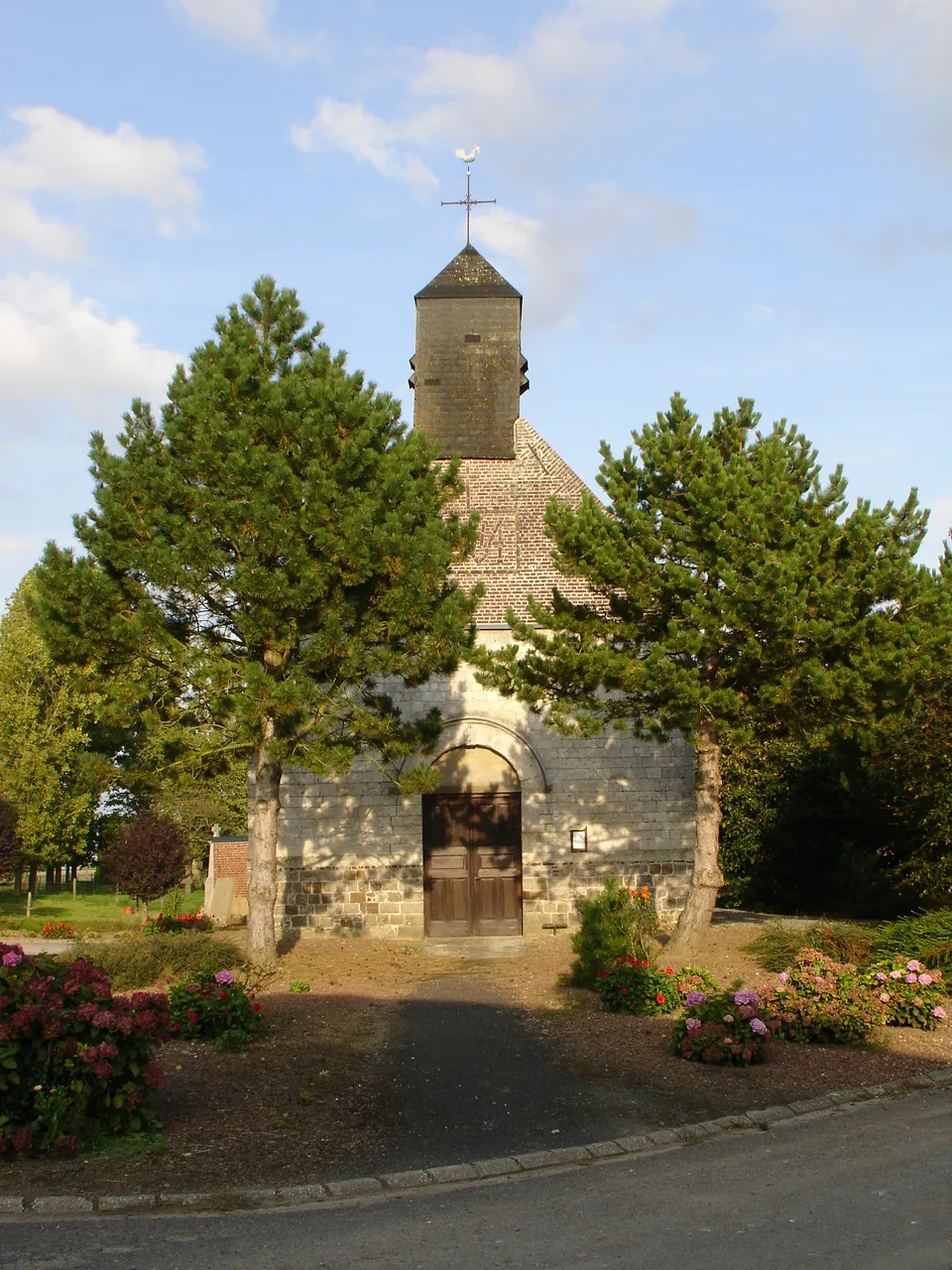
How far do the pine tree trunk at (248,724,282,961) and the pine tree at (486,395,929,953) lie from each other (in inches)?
120

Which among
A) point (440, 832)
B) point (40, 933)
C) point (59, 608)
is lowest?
point (40, 933)

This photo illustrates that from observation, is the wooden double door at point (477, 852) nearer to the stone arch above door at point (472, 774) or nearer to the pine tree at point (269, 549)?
the stone arch above door at point (472, 774)

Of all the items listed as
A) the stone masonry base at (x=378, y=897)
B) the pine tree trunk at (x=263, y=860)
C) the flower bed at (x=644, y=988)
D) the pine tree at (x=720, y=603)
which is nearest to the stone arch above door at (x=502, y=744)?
the stone masonry base at (x=378, y=897)

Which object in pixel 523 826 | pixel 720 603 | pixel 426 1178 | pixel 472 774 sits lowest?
pixel 426 1178

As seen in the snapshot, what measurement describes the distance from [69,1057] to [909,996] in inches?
292

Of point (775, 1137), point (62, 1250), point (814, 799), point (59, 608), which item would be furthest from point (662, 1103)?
point (814, 799)

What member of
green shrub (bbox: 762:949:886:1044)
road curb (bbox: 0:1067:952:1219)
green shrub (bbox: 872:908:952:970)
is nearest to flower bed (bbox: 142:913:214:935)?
green shrub (bbox: 762:949:886:1044)

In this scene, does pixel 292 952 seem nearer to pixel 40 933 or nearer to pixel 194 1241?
pixel 40 933

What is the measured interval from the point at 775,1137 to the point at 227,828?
101 feet

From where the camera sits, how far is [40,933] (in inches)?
779

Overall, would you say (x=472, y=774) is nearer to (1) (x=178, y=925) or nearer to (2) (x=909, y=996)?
(1) (x=178, y=925)

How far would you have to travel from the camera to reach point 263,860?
1362cm

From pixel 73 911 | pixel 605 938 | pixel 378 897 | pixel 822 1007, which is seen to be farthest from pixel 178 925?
pixel 73 911

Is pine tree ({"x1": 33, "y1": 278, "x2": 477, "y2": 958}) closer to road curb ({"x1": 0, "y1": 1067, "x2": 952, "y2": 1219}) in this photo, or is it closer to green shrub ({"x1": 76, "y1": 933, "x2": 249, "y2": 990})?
green shrub ({"x1": 76, "y1": 933, "x2": 249, "y2": 990})
